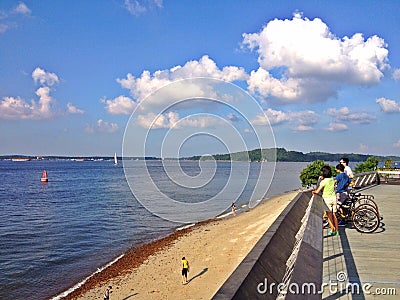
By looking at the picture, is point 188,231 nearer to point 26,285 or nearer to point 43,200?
point 26,285

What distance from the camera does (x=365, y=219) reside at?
369 inches

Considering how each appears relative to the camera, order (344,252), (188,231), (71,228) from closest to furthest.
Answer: (344,252), (188,231), (71,228)

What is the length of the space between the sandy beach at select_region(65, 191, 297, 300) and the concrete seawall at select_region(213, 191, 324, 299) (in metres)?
13.3

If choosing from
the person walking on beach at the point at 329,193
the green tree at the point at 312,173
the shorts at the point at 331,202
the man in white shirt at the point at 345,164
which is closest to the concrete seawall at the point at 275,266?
the person walking on beach at the point at 329,193

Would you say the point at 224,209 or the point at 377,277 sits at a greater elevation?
the point at 377,277

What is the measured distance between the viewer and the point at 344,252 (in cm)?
745

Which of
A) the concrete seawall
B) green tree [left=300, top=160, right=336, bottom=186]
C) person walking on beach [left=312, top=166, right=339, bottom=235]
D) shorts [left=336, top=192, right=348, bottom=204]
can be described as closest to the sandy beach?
shorts [left=336, top=192, right=348, bottom=204]

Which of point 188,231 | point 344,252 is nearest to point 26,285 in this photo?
point 188,231

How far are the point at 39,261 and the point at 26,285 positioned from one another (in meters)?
4.86

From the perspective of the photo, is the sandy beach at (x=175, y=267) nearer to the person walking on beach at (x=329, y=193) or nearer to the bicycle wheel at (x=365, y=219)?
the bicycle wheel at (x=365, y=219)

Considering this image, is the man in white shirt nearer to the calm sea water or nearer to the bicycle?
the bicycle

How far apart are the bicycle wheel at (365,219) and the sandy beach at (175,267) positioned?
29.0 ft

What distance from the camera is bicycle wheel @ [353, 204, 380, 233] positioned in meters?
9.26

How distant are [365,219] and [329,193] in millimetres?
1629
